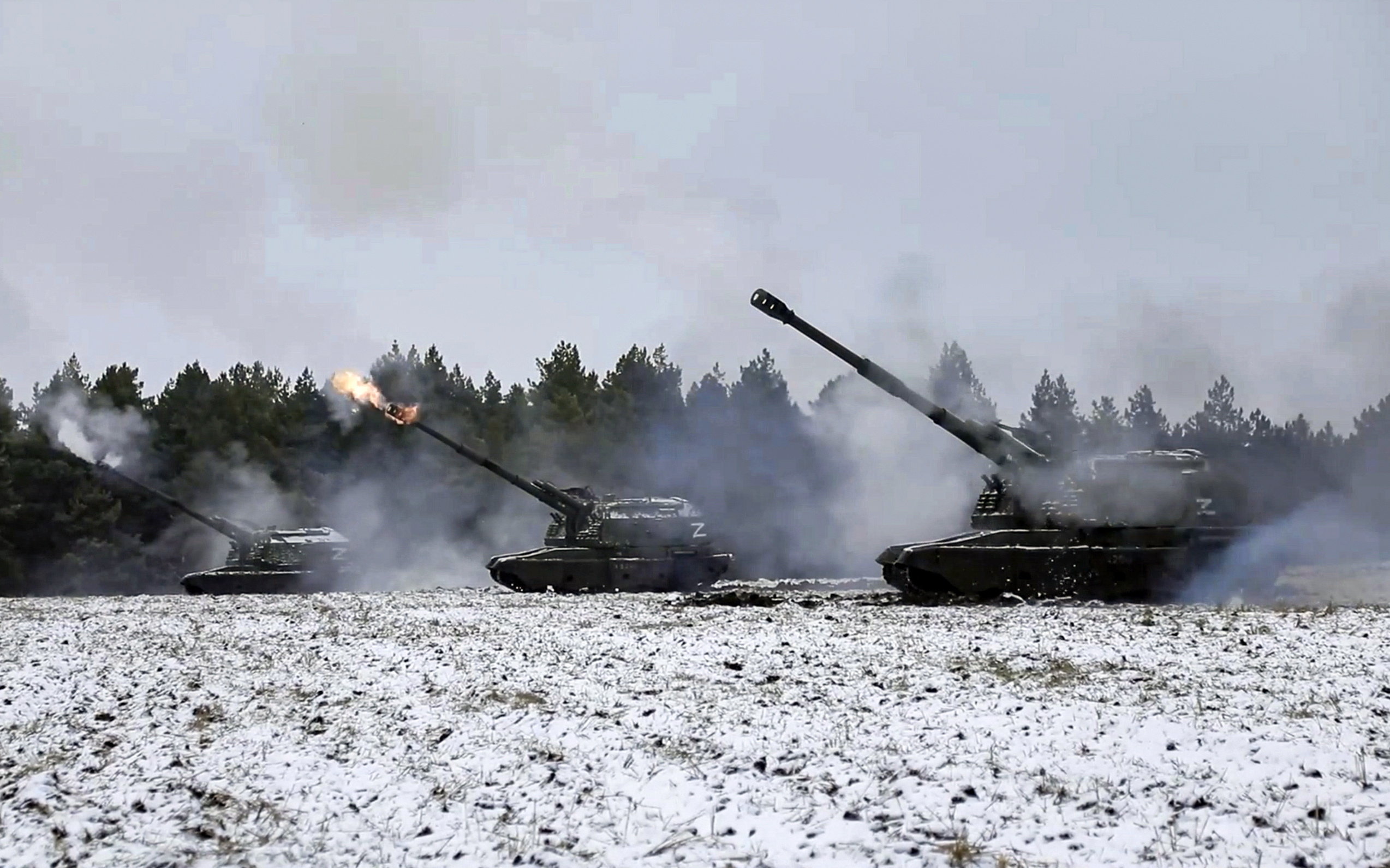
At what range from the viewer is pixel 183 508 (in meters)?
34.7

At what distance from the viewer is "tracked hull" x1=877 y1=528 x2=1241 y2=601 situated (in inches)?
778

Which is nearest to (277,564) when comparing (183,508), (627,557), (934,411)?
(183,508)

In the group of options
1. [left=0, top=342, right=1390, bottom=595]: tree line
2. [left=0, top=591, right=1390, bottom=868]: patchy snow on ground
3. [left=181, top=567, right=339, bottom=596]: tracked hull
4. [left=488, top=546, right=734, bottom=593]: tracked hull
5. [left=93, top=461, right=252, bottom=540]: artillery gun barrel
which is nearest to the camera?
[left=0, top=591, right=1390, bottom=868]: patchy snow on ground

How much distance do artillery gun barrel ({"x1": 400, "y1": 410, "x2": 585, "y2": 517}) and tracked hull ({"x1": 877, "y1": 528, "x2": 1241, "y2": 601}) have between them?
1060 cm

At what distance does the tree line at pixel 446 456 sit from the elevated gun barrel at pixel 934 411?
56.1 ft

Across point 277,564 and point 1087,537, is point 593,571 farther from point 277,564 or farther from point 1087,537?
point 1087,537

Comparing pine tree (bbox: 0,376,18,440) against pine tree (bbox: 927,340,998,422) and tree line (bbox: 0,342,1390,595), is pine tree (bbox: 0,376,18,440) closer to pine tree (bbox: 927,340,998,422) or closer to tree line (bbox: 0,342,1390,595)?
tree line (bbox: 0,342,1390,595)

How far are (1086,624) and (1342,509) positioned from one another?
10.1 meters

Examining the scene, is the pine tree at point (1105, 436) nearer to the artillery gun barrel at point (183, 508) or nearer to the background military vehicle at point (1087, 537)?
the background military vehicle at point (1087, 537)

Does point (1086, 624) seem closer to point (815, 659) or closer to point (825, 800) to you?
point (815, 659)

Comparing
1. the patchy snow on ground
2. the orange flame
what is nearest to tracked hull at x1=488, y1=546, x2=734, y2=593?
the orange flame

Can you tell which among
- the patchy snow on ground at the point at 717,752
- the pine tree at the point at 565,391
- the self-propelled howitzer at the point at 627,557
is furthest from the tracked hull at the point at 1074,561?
the pine tree at the point at 565,391

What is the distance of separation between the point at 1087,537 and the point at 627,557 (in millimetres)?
11158

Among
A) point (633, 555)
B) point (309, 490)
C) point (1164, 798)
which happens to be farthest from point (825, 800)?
point (309, 490)
